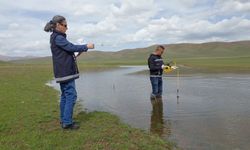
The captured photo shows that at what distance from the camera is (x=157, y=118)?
11195 mm

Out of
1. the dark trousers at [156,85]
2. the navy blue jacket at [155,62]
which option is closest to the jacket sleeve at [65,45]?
the navy blue jacket at [155,62]

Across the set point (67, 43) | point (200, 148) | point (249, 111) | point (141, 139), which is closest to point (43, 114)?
point (67, 43)

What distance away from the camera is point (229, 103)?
45.4 ft

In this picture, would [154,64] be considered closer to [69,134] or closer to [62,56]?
[62,56]

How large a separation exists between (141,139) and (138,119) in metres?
3.09

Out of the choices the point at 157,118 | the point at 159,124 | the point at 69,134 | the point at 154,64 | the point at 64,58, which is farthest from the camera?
the point at 154,64

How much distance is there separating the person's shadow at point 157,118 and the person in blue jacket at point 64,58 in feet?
7.89

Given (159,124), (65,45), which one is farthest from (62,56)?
(159,124)

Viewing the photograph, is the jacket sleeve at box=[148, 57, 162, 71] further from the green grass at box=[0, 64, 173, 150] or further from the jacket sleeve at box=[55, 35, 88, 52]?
the jacket sleeve at box=[55, 35, 88, 52]

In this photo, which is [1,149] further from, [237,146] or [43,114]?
[237,146]

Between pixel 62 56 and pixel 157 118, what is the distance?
13.7ft

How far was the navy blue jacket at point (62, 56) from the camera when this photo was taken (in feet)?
27.6

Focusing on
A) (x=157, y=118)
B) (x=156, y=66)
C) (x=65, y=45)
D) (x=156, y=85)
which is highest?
(x=65, y=45)

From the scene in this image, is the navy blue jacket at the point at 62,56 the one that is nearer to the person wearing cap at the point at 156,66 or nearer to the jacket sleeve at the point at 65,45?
the jacket sleeve at the point at 65,45
